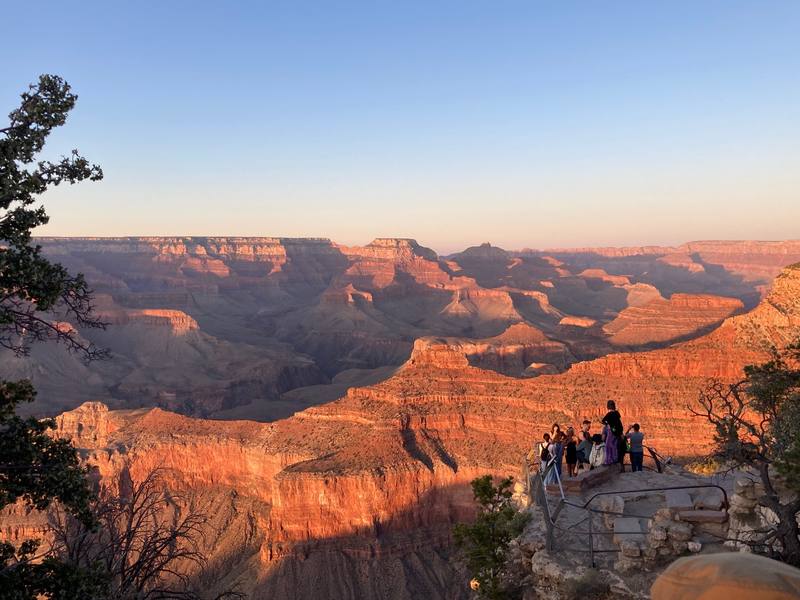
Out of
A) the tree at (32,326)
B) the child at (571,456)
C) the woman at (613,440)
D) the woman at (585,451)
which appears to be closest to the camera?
the tree at (32,326)

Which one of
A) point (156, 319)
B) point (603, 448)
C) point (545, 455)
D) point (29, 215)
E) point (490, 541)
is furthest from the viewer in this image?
point (156, 319)

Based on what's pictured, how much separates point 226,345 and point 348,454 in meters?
92.9

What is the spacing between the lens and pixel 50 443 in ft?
32.7

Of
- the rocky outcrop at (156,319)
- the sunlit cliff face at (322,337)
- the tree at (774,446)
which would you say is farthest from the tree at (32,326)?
the rocky outcrop at (156,319)

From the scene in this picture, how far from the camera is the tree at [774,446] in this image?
9.91 metres

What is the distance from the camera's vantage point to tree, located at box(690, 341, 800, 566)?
9.91m

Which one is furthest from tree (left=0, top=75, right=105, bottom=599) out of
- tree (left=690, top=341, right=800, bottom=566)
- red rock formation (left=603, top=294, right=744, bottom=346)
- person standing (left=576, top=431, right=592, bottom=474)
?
red rock formation (left=603, top=294, right=744, bottom=346)

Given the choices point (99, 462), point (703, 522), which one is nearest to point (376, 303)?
point (99, 462)

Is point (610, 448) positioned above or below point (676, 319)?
above

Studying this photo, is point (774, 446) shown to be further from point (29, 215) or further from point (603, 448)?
point (29, 215)

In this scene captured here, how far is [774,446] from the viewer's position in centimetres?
1512

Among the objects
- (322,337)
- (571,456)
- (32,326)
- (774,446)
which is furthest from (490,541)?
(322,337)

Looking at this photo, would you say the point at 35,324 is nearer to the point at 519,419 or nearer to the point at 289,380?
the point at 519,419

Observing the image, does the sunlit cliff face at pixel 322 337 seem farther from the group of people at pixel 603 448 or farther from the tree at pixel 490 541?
the tree at pixel 490 541
